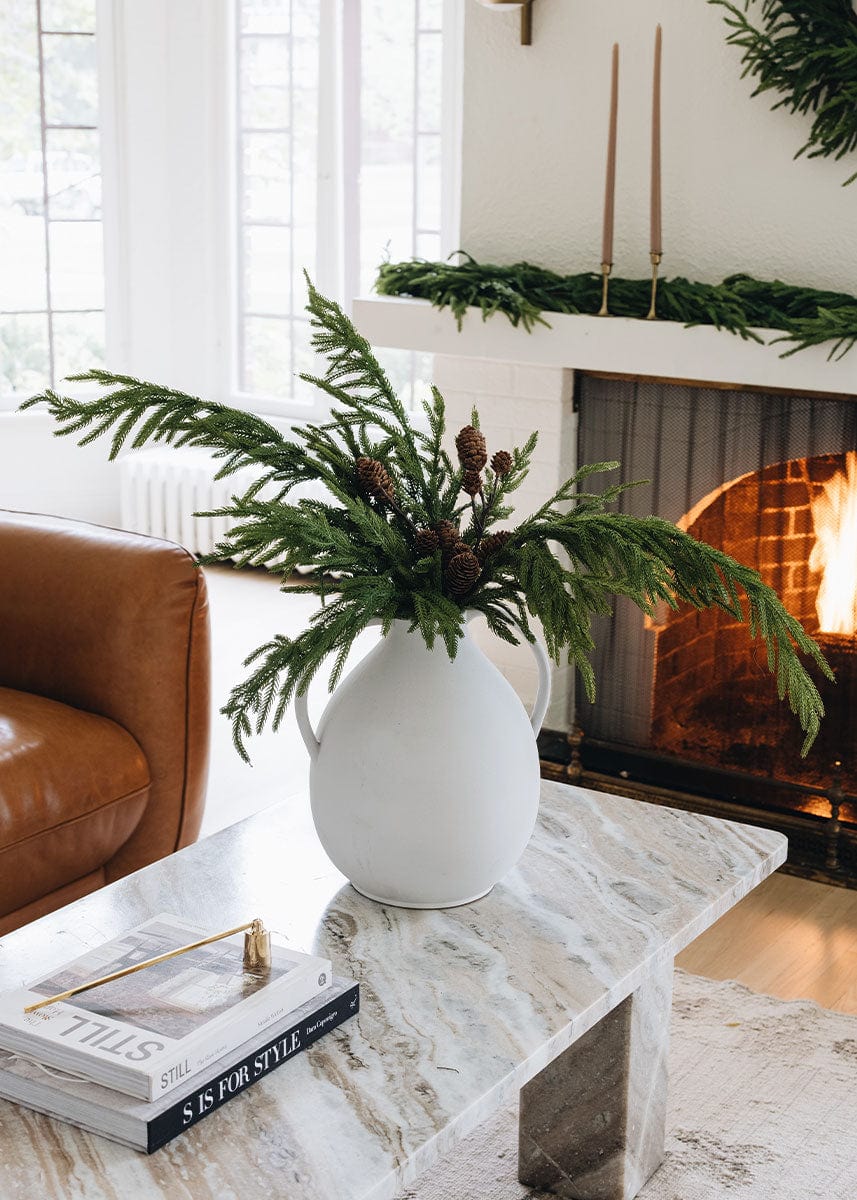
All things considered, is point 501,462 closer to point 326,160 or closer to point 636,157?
point 636,157

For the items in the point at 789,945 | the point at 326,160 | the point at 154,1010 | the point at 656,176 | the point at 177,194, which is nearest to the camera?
the point at 154,1010

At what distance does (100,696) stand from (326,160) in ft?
10.5

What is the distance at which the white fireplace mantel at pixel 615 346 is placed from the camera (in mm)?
2703

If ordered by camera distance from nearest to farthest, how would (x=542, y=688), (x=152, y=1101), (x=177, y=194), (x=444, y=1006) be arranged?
1. (x=152, y=1101)
2. (x=444, y=1006)
3. (x=542, y=688)
4. (x=177, y=194)

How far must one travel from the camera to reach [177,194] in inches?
213

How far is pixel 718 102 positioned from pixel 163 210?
3040 mm

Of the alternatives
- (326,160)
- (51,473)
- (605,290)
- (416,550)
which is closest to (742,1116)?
(416,550)

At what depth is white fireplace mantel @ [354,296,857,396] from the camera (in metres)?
2.70

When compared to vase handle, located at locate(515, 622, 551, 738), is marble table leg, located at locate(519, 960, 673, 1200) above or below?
below

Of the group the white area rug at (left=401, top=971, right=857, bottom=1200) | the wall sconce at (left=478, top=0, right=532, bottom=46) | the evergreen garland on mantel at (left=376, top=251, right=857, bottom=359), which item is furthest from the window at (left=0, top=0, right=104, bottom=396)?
the white area rug at (left=401, top=971, right=857, bottom=1200)

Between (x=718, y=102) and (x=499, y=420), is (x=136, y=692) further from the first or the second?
(x=718, y=102)

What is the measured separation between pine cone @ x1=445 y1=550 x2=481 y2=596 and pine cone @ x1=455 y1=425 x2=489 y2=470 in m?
0.10

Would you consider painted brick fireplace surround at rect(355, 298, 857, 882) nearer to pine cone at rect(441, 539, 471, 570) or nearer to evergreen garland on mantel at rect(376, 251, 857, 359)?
evergreen garland on mantel at rect(376, 251, 857, 359)

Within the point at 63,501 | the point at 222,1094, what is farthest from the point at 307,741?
the point at 63,501
